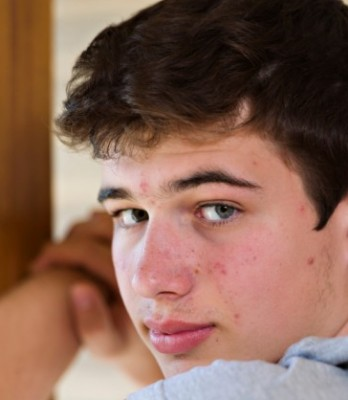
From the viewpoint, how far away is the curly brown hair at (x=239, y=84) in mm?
1066

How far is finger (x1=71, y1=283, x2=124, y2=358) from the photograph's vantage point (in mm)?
1566

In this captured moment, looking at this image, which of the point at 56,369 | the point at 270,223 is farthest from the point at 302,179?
the point at 56,369

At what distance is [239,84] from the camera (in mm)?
1065

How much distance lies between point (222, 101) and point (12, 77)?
2.06 ft

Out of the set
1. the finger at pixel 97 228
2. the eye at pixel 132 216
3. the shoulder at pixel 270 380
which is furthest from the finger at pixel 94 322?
the shoulder at pixel 270 380

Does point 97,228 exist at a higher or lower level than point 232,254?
lower

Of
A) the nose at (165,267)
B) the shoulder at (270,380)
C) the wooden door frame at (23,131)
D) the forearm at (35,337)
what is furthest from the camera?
the wooden door frame at (23,131)

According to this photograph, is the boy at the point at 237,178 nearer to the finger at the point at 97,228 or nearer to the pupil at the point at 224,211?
the pupil at the point at 224,211

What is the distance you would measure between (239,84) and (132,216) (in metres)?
0.23

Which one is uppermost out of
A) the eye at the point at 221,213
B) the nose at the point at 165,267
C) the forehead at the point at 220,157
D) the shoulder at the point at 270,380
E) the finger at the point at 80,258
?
the forehead at the point at 220,157

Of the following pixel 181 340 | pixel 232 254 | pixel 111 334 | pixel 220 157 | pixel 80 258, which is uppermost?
pixel 220 157

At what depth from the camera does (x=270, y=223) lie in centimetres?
108

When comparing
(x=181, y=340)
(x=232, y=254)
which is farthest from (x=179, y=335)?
(x=232, y=254)

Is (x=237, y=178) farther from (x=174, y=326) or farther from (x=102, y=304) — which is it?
(x=102, y=304)
